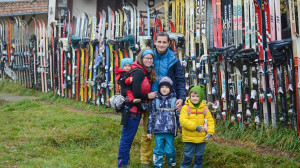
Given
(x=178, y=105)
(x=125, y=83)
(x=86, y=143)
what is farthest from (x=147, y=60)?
(x=86, y=143)

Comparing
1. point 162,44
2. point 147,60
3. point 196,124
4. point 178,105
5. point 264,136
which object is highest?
point 162,44

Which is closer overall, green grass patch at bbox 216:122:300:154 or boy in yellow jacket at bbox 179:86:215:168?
boy in yellow jacket at bbox 179:86:215:168

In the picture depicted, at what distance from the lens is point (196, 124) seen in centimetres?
381

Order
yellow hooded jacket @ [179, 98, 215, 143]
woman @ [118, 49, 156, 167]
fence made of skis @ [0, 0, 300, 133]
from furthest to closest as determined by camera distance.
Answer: fence made of skis @ [0, 0, 300, 133] → woman @ [118, 49, 156, 167] → yellow hooded jacket @ [179, 98, 215, 143]

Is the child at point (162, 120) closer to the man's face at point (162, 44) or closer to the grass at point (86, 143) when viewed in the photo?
the man's face at point (162, 44)

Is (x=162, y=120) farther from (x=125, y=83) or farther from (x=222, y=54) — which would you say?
(x=222, y=54)

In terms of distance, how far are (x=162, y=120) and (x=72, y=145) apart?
2.07 meters

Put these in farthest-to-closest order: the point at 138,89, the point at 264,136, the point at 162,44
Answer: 1. the point at 264,136
2. the point at 162,44
3. the point at 138,89

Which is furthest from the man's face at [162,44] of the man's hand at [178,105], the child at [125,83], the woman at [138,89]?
the man's hand at [178,105]

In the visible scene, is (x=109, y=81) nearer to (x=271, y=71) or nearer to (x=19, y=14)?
(x=271, y=71)

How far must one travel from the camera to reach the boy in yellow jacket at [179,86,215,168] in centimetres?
377

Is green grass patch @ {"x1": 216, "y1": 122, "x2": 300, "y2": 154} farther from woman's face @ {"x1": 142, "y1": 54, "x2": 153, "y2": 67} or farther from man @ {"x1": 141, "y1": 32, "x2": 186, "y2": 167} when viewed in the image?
woman's face @ {"x1": 142, "y1": 54, "x2": 153, "y2": 67}

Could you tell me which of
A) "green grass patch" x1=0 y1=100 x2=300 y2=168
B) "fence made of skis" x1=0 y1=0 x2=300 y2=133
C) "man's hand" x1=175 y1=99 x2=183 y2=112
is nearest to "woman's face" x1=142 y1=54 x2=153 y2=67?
"man's hand" x1=175 y1=99 x2=183 y2=112

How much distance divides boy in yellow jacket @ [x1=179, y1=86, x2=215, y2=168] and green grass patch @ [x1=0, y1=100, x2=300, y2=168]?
0.65 m
